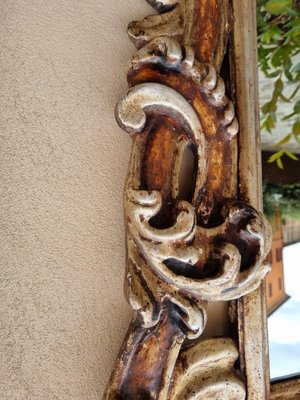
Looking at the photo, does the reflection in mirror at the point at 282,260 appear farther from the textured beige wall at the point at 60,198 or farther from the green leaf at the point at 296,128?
the textured beige wall at the point at 60,198

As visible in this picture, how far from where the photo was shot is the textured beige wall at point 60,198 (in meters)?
0.26

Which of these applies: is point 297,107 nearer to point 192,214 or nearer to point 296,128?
point 296,128

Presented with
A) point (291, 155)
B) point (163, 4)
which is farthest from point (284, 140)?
point (163, 4)

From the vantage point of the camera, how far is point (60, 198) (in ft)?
0.91

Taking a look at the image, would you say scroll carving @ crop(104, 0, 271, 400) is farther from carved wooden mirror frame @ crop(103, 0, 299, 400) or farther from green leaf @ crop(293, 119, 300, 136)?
green leaf @ crop(293, 119, 300, 136)

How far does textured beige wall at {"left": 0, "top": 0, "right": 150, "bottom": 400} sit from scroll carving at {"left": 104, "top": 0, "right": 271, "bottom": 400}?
19mm

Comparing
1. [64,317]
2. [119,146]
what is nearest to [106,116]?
[119,146]

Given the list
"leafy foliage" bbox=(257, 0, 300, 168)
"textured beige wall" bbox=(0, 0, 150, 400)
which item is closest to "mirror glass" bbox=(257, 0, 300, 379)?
"leafy foliage" bbox=(257, 0, 300, 168)

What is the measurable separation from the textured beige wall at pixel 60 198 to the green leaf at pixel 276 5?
0.14 metres

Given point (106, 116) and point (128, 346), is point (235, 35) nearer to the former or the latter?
point (106, 116)

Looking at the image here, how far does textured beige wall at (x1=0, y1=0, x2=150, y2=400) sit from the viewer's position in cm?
26

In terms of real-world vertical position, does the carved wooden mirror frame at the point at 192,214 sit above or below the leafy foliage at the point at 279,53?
below

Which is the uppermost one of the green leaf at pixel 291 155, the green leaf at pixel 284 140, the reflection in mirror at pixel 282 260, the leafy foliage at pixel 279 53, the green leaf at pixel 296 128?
the leafy foliage at pixel 279 53

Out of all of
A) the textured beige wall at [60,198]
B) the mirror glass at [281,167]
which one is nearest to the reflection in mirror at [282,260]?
the mirror glass at [281,167]
